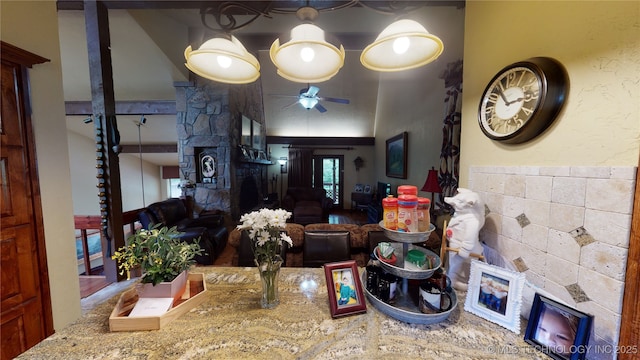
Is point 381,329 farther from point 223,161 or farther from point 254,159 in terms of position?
point 254,159

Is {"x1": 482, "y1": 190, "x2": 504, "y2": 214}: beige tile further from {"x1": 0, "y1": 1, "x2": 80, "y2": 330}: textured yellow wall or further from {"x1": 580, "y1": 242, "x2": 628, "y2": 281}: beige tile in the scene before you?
{"x1": 0, "y1": 1, "x2": 80, "y2": 330}: textured yellow wall

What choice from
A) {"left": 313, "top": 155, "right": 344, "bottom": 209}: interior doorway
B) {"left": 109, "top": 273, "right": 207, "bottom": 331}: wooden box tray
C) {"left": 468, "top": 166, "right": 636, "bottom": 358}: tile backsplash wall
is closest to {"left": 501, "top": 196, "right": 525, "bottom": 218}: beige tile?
{"left": 468, "top": 166, "right": 636, "bottom": 358}: tile backsplash wall

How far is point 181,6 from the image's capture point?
2084 millimetres

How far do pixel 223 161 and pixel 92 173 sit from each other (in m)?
4.28

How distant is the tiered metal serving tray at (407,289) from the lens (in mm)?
874

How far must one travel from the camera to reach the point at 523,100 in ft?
3.14

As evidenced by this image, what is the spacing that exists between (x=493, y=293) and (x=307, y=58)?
1281mm

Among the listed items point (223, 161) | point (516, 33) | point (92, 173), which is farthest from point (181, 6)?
point (92, 173)

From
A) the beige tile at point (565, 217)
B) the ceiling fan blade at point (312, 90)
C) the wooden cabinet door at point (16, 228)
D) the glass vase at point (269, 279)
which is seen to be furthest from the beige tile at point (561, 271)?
the ceiling fan blade at point (312, 90)

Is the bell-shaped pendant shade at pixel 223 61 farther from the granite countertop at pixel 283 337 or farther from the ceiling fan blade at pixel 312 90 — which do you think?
the ceiling fan blade at pixel 312 90

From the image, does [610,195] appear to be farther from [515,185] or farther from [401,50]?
[401,50]

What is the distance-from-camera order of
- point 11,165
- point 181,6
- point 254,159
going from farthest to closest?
point 254,159 → point 181,6 → point 11,165

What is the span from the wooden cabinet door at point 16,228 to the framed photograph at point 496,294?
8.16 ft

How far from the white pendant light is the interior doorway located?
20.2 feet
